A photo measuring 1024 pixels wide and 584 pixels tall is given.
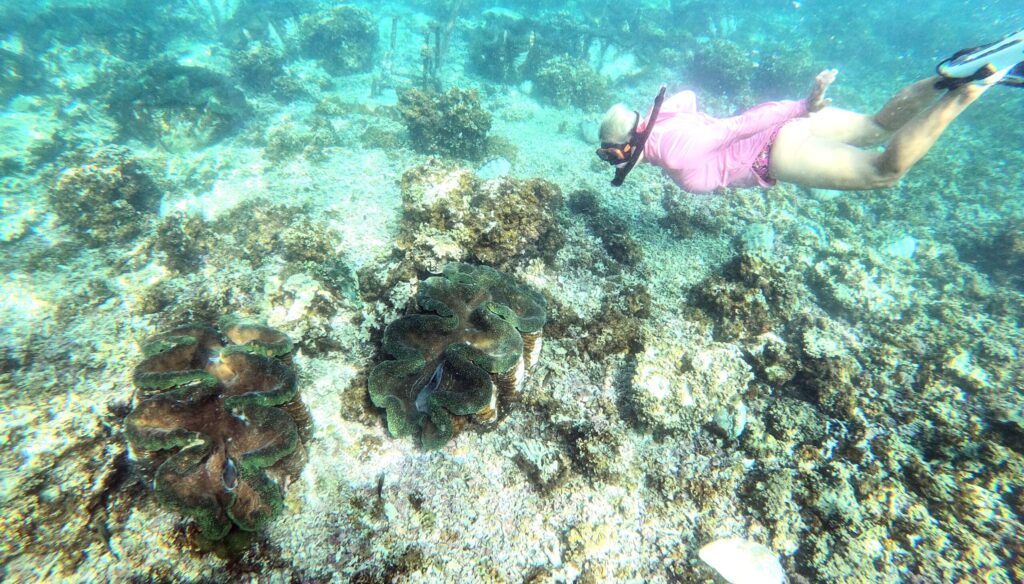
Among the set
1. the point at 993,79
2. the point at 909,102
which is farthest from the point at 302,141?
the point at 993,79

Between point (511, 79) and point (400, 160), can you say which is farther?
point (511, 79)

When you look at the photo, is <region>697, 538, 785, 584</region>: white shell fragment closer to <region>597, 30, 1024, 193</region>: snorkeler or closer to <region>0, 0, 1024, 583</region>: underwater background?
<region>0, 0, 1024, 583</region>: underwater background

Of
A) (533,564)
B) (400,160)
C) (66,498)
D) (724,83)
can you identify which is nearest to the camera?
(66,498)

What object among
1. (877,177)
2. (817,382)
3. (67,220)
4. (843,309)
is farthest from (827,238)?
(67,220)

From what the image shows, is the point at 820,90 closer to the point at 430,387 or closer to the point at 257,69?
the point at 430,387

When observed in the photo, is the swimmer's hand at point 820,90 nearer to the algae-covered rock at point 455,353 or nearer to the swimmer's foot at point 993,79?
the swimmer's foot at point 993,79

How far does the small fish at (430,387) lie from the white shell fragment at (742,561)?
7.46 ft

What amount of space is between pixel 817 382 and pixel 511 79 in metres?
12.1

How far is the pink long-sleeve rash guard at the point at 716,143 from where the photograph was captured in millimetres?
4676

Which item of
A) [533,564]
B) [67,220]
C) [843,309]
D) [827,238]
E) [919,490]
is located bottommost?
[67,220]

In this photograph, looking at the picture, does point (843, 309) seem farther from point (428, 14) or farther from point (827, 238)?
point (428, 14)

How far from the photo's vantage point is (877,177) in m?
3.74

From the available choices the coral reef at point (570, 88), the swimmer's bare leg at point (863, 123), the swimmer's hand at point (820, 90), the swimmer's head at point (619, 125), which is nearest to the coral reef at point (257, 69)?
the coral reef at point (570, 88)

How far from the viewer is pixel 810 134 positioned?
452 centimetres
